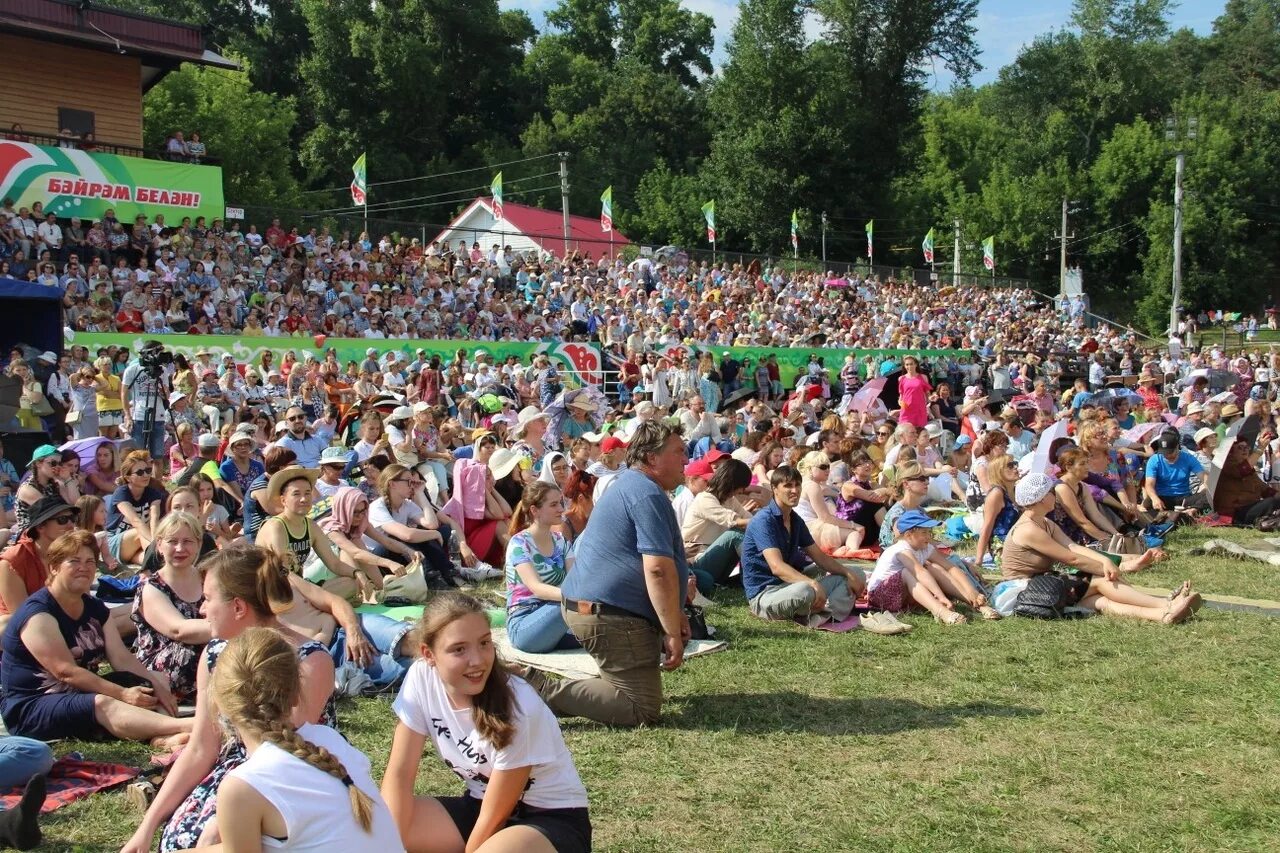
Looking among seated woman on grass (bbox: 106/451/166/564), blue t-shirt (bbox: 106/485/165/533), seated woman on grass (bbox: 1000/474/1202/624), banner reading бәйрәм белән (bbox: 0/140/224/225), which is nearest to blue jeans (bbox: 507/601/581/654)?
seated woman on grass (bbox: 1000/474/1202/624)

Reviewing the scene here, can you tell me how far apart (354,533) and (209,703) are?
15.0ft

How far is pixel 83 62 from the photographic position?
2447 cm

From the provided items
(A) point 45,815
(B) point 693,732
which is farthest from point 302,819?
(B) point 693,732

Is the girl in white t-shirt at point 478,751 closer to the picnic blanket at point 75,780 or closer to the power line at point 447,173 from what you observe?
the picnic blanket at point 75,780

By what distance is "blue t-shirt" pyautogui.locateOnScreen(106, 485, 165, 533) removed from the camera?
8.95 meters

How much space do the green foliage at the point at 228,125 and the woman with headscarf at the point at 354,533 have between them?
118 ft

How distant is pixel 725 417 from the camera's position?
1591 centimetres

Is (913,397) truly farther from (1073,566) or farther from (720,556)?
(1073,566)

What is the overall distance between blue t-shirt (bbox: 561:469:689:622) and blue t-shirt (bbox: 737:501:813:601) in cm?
226

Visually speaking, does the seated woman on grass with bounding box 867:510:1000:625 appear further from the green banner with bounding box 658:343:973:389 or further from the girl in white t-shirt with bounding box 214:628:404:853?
the green banner with bounding box 658:343:973:389

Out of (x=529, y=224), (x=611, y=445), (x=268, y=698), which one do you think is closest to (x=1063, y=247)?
(x=529, y=224)

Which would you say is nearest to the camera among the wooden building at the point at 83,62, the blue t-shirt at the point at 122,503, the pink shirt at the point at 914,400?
the blue t-shirt at the point at 122,503

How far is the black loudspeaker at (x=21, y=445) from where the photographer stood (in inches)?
491

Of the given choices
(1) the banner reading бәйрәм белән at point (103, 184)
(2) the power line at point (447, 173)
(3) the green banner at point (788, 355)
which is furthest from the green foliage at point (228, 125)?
(3) the green banner at point (788, 355)
